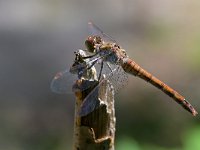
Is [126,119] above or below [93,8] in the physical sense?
below

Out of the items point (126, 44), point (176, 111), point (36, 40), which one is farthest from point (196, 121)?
point (36, 40)

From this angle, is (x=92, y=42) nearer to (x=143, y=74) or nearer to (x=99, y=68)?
(x=99, y=68)

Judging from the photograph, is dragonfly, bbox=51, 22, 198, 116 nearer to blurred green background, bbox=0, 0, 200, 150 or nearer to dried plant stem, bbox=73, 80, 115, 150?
dried plant stem, bbox=73, 80, 115, 150

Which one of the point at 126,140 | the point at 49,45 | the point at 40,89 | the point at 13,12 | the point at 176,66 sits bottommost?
the point at 126,140

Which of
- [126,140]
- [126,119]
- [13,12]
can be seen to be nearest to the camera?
[126,140]

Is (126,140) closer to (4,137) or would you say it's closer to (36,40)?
(4,137)

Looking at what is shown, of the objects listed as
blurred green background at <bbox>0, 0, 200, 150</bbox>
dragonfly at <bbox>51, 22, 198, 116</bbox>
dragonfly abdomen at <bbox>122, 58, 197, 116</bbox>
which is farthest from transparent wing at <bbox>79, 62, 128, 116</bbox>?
blurred green background at <bbox>0, 0, 200, 150</bbox>

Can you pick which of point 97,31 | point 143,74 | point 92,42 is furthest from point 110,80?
point 143,74
